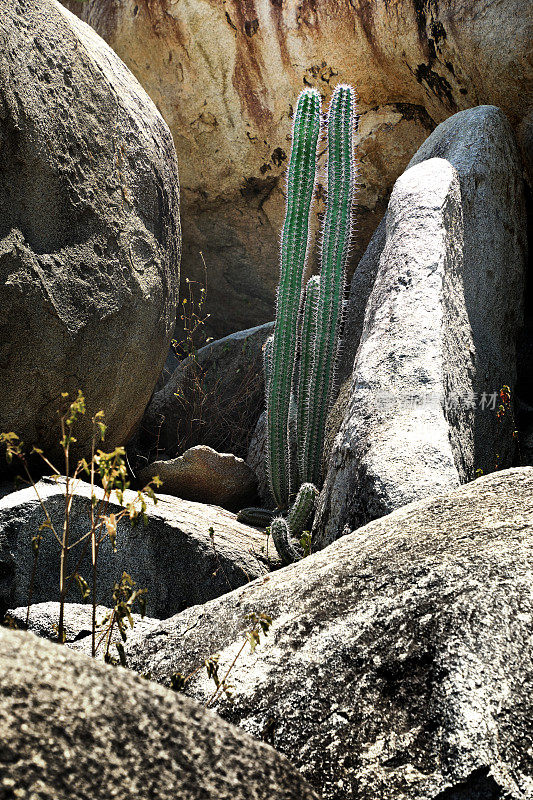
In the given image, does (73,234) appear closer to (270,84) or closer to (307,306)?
(307,306)

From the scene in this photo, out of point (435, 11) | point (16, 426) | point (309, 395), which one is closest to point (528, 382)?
point (309, 395)

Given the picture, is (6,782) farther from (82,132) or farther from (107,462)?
(82,132)

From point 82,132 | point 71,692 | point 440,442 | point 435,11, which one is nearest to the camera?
point 71,692

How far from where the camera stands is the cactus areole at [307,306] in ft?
13.7

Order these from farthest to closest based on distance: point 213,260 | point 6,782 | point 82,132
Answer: point 213,260 < point 82,132 < point 6,782

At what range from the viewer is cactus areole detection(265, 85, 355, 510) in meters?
4.17

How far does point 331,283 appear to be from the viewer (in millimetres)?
4285

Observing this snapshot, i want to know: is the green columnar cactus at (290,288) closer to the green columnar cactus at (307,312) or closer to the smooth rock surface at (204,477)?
the green columnar cactus at (307,312)

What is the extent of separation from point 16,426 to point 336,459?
1.29 m

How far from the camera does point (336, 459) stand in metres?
3.31

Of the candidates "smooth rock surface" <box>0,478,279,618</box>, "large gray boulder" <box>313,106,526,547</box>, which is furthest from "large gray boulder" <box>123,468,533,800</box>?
"smooth rock surface" <box>0,478,279,618</box>

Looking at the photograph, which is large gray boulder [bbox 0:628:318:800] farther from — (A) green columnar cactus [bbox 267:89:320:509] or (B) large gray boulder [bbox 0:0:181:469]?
(A) green columnar cactus [bbox 267:89:320:509]

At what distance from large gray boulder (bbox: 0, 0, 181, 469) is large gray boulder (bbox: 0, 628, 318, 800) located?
2334 millimetres

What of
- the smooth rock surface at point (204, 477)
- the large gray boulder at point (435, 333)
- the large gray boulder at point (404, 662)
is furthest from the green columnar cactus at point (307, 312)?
the large gray boulder at point (404, 662)
